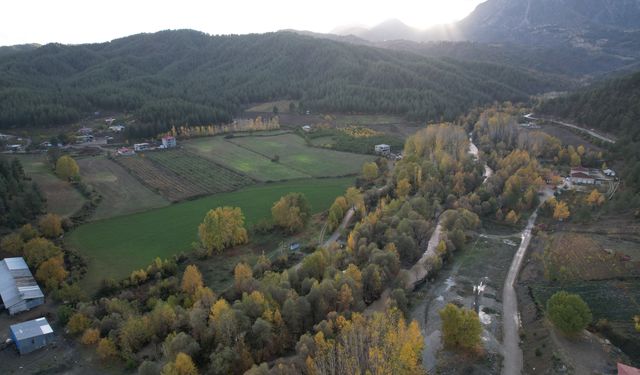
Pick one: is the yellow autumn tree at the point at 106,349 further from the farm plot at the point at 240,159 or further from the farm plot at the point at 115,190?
the farm plot at the point at 240,159

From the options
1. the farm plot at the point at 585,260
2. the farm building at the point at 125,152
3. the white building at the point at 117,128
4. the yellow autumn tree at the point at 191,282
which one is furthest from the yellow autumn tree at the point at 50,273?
the white building at the point at 117,128

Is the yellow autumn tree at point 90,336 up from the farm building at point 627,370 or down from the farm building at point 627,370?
down

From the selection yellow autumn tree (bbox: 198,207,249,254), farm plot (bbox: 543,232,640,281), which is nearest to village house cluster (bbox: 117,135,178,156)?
yellow autumn tree (bbox: 198,207,249,254)

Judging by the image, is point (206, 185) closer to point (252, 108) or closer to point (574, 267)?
point (574, 267)

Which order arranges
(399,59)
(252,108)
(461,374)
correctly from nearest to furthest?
(461,374) → (252,108) → (399,59)

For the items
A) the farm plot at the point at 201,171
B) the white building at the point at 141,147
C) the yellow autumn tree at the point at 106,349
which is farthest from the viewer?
the white building at the point at 141,147

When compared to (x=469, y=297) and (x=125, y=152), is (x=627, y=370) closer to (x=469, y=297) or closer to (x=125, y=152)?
(x=469, y=297)

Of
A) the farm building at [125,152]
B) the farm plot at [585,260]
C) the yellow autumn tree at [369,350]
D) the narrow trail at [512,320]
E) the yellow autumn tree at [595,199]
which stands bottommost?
the narrow trail at [512,320]

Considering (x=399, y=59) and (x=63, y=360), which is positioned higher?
(x=399, y=59)

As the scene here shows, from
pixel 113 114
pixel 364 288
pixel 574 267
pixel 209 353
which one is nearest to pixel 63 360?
pixel 209 353
